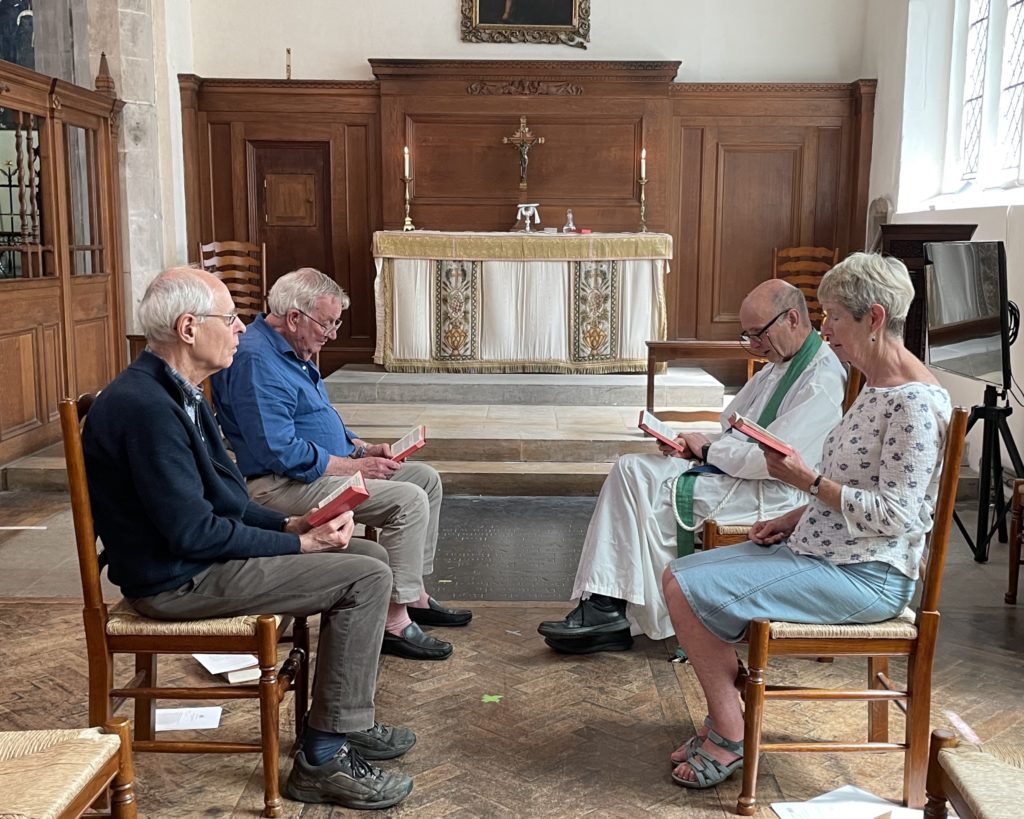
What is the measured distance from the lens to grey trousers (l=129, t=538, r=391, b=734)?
2568 mm

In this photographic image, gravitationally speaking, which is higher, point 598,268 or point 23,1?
point 23,1

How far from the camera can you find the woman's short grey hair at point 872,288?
8.61ft

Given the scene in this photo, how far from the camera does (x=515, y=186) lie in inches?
345

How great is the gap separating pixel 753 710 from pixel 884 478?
0.62 metres

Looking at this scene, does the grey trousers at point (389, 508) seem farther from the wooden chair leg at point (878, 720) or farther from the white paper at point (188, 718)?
the wooden chair leg at point (878, 720)

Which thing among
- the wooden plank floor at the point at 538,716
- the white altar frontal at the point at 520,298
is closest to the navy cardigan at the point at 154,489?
the wooden plank floor at the point at 538,716

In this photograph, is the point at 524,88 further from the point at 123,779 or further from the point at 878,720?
the point at 123,779

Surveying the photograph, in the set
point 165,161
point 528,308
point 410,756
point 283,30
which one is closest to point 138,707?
point 410,756

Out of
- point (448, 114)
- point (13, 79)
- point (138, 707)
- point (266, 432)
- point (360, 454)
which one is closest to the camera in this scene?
point (138, 707)

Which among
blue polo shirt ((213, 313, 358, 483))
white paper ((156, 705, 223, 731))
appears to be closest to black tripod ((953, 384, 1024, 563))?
blue polo shirt ((213, 313, 358, 483))

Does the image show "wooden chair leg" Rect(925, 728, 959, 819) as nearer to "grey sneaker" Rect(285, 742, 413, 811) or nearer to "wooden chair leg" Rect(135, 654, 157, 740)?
"grey sneaker" Rect(285, 742, 413, 811)

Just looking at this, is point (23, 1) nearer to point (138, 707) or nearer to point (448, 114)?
A: point (448, 114)

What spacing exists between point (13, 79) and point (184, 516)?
4.83m

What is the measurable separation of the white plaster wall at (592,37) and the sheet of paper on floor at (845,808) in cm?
700
